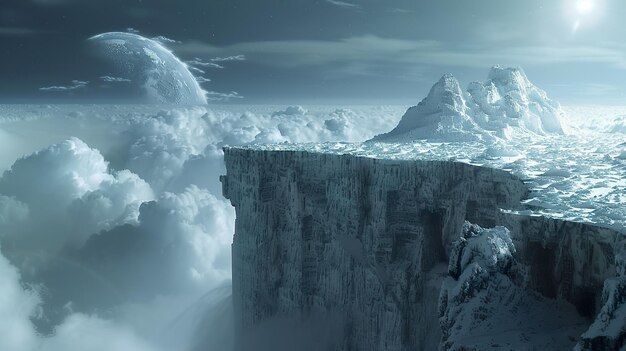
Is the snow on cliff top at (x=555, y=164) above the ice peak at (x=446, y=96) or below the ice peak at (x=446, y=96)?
below

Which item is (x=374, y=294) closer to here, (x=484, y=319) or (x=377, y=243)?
(x=377, y=243)

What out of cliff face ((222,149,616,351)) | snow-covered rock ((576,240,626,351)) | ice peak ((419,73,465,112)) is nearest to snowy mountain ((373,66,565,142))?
ice peak ((419,73,465,112))

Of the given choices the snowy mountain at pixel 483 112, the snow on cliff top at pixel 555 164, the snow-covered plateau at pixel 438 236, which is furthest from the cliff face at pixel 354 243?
the snowy mountain at pixel 483 112

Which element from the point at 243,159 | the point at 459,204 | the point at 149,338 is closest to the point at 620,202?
the point at 459,204

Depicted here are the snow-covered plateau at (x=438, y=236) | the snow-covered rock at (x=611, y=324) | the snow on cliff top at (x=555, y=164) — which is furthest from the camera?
the snow on cliff top at (x=555, y=164)

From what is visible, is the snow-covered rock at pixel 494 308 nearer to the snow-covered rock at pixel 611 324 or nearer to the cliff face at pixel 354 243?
the cliff face at pixel 354 243

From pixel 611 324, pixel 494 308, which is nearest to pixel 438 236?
pixel 494 308

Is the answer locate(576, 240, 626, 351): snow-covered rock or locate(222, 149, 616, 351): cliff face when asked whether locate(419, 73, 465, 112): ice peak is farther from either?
locate(576, 240, 626, 351): snow-covered rock
